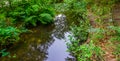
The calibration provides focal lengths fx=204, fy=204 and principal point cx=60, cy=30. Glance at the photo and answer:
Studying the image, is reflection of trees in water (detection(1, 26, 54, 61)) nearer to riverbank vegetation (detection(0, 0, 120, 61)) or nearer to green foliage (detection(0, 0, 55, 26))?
riverbank vegetation (detection(0, 0, 120, 61))

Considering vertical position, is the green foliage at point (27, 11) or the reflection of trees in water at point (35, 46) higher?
the green foliage at point (27, 11)

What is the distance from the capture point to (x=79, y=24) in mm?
9414

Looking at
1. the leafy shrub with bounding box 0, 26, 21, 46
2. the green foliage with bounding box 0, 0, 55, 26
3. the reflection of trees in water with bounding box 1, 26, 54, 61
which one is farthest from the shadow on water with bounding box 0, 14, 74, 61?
the green foliage with bounding box 0, 0, 55, 26

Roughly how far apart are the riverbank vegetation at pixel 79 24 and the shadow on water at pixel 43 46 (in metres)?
0.29

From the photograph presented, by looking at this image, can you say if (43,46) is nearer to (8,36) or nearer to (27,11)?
(8,36)

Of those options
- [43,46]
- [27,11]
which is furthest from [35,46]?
[27,11]

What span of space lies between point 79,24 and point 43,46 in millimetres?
2392

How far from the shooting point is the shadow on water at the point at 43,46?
688cm

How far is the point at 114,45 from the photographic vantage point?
6301mm

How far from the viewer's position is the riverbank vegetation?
6.00 metres

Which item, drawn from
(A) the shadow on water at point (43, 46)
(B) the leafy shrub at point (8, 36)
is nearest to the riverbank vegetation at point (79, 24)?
(B) the leafy shrub at point (8, 36)

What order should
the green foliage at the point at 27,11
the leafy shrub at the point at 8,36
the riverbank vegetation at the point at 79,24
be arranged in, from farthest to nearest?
1. the green foliage at the point at 27,11
2. the leafy shrub at the point at 8,36
3. the riverbank vegetation at the point at 79,24

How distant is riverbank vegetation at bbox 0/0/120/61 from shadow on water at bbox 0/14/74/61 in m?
0.29

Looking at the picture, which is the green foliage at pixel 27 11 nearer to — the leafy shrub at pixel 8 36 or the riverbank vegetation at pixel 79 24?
the riverbank vegetation at pixel 79 24
